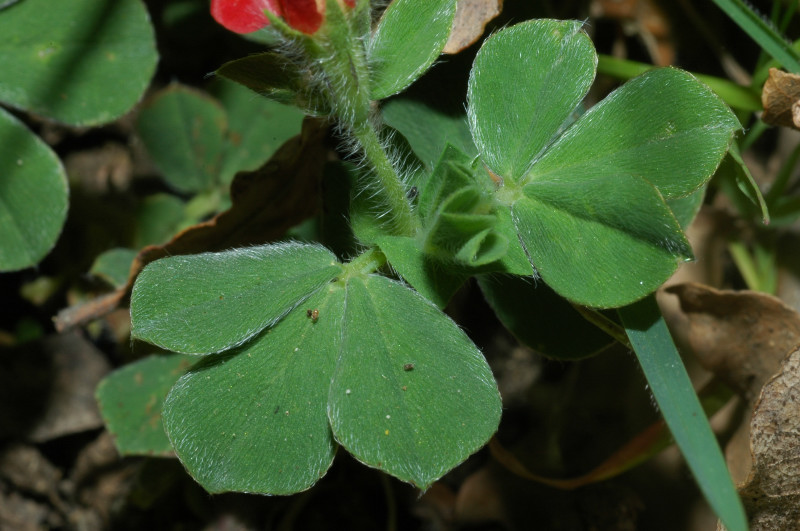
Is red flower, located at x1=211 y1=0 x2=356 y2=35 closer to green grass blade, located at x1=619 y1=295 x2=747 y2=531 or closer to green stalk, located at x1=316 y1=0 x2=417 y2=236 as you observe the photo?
green stalk, located at x1=316 y1=0 x2=417 y2=236

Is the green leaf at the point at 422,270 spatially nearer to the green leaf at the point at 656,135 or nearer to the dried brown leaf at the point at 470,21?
the green leaf at the point at 656,135

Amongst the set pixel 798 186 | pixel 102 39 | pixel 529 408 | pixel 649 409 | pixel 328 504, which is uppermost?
pixel 102 39


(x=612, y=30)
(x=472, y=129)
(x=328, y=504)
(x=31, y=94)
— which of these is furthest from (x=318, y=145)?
(x=612, y=30)

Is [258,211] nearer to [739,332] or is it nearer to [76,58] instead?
[76,58]

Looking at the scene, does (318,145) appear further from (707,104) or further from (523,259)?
(707,104)

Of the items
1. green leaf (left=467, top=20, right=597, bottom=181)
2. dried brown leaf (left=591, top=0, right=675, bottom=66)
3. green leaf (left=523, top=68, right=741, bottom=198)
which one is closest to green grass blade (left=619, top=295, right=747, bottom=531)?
green leaf (left=523, top=68, right=741, bottom=198)
